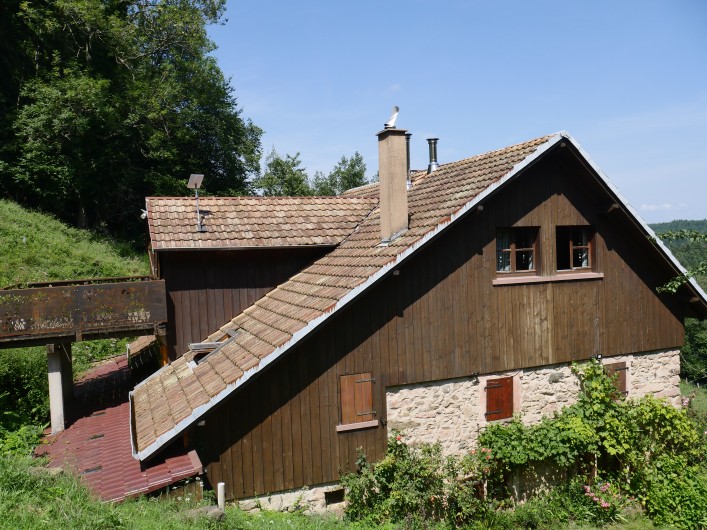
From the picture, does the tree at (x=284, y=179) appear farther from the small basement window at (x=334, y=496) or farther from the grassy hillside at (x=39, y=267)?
the small basement window at (x=334, y=496)

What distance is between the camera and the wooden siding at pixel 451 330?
862 centimetres

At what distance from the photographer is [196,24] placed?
96.8 feet

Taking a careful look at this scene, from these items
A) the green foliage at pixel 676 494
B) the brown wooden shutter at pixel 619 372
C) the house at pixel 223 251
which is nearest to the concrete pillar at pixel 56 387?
the house at pixel 223 251

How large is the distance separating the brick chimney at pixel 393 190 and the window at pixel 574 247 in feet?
11.7

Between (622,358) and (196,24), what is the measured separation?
91.1ft

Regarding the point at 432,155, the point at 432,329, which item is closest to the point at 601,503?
the point at 432,329

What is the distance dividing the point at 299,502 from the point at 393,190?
5.86 metres

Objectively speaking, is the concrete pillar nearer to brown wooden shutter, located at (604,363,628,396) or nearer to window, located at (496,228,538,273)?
window, located at (496,228,538,273)

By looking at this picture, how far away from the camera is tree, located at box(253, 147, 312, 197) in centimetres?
4028

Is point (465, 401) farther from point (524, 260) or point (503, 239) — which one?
point (503, 239)

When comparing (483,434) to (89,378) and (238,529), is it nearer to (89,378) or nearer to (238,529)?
(238,529)

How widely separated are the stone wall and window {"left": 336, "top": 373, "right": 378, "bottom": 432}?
16.2 inches

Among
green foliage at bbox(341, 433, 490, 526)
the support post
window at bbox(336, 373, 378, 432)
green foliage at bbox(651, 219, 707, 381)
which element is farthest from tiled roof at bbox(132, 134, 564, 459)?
green foliage at bbox(651, 219, 707, 381)

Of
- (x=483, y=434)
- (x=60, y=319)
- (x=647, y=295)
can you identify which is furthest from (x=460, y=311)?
(x=60, y=319)
